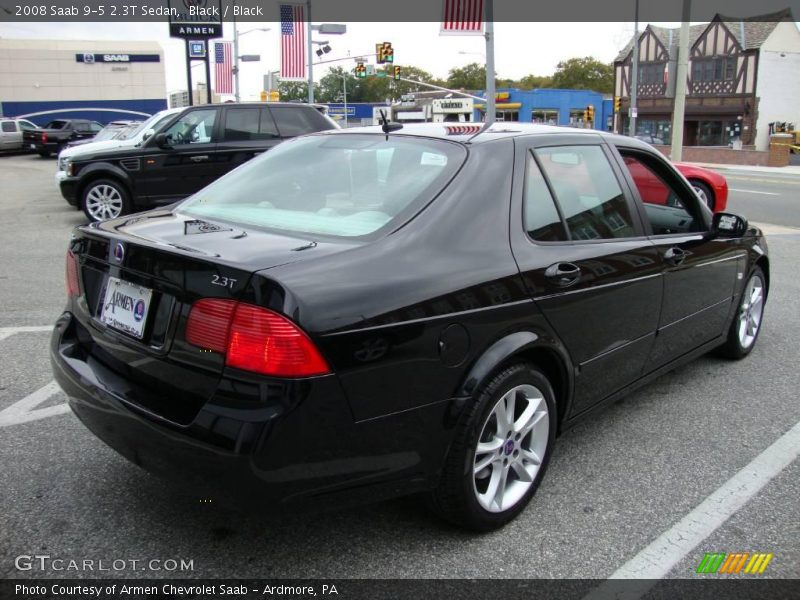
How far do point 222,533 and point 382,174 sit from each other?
5.37ft

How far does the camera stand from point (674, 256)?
3.71 meters

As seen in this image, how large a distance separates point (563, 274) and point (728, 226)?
1.72 metres

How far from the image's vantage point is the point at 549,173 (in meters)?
3.23

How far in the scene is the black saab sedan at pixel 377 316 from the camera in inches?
87.2

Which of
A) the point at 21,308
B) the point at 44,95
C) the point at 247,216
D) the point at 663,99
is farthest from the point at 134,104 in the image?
the point at 247,216

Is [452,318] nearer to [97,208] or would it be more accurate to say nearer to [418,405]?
[418,405]

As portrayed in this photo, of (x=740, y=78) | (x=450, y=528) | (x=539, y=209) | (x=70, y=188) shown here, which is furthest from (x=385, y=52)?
(x=450, y=528)

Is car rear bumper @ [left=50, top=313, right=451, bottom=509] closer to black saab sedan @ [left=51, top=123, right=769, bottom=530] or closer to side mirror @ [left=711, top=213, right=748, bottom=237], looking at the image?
black saab sedan @ [left=51, top=123, right=769, bottom=530]

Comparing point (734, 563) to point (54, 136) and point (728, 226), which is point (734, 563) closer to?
point (728, 226)

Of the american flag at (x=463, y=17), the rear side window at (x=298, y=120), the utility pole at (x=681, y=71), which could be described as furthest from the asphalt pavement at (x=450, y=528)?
the utility pole at (x=681, y=71)

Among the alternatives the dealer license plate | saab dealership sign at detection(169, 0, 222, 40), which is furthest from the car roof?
saab dealership sign at detection(169, 0, 222, 40)

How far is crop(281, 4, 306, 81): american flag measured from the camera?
102 ft

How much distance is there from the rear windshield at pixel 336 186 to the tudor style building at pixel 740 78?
55.7 m
